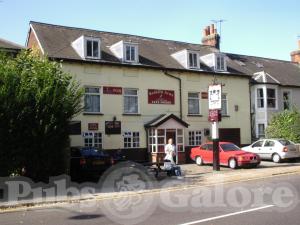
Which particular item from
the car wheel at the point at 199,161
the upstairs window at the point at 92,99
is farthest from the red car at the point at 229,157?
the upstairs window at the point at 92,99

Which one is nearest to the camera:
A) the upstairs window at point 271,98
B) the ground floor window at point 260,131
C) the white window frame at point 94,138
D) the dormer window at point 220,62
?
the white window frame at point 94,138

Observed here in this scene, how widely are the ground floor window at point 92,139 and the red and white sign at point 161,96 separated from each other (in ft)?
14.4

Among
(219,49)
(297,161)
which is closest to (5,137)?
(297,161)

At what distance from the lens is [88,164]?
1914cm

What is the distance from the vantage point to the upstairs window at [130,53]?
93.5ft

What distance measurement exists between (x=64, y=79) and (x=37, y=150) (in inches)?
116

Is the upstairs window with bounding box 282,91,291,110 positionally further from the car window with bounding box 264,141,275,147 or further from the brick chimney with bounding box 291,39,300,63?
the brick chimney with bounding box 291,39,300,63

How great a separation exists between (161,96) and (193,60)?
4087 mm

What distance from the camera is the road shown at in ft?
31.9

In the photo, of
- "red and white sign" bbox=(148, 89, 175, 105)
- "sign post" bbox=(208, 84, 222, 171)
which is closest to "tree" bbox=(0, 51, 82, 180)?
"sign post" bbox=(208, 84, 222, 171)

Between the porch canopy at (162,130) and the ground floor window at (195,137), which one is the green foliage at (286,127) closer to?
the ground floor window at (195,137)

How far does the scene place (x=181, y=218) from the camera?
992cm

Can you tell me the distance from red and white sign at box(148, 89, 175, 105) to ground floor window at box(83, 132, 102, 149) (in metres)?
4.39

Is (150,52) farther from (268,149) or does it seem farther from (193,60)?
(268,149)
